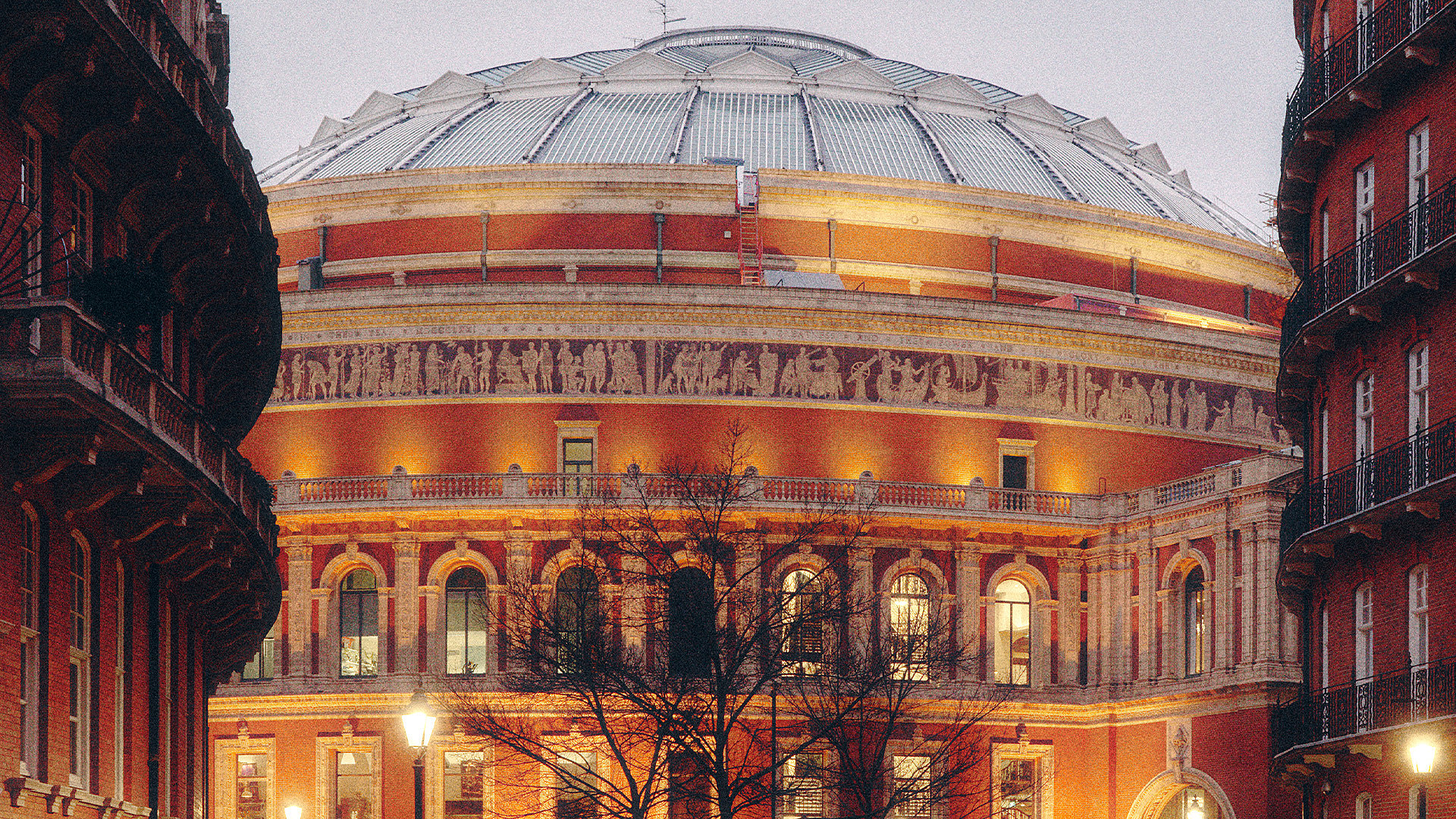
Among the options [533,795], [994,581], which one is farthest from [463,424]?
[994,581]

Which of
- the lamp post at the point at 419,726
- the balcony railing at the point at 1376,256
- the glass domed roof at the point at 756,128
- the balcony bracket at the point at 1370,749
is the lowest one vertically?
the balcony bracket at the point at 1370,749

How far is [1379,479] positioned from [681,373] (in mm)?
35659

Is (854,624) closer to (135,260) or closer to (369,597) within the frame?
(369,597)

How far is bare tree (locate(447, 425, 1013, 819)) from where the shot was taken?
4938cm

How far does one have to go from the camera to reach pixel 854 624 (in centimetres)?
6550

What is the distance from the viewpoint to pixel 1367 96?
36406 millimetres

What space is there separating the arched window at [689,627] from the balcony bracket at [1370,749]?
49.4 feet

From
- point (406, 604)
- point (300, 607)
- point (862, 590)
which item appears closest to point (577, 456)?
point (406, 604)

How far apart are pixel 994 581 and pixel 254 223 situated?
128ft

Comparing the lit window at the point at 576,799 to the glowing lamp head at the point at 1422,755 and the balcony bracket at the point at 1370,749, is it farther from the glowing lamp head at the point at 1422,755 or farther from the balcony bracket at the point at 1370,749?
the glowing lamp head at the point at 1422,755

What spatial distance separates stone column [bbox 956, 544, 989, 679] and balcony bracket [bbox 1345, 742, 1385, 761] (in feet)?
102

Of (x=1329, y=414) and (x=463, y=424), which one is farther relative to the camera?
(x=463, y=424)

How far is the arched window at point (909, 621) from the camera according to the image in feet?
189

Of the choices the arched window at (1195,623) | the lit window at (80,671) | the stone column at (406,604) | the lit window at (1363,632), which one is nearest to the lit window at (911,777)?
the arched window at (1195,623)
